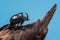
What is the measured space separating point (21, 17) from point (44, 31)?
2.20ft

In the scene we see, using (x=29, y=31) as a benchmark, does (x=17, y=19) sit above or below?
above

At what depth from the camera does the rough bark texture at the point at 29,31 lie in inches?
423

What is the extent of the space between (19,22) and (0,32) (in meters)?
0.47

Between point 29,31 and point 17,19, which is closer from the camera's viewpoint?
point 29,31

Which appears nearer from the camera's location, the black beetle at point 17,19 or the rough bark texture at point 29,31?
the rough bark texture at point 29,31

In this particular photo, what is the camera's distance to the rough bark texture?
10.7 m

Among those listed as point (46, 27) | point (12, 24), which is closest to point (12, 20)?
point (12, 24)

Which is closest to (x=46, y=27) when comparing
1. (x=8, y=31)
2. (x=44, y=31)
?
(x=44, y=31)

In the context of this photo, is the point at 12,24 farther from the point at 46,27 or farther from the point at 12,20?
the point at 46,27

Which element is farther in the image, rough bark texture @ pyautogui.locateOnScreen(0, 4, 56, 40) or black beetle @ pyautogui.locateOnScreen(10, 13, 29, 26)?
black beetle @ pyautogui.locateOnScreen(10, 13, 29, 26)

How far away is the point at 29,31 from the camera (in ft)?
35.5

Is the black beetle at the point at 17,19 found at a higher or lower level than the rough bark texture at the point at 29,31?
higher

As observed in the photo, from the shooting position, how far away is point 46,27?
10.8 metres

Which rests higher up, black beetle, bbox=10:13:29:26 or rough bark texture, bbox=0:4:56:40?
black beetle, bbox=10:13:29:26
